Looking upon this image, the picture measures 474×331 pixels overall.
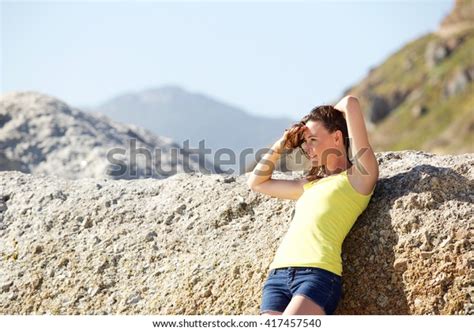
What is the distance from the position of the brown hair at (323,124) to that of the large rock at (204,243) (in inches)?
16.0

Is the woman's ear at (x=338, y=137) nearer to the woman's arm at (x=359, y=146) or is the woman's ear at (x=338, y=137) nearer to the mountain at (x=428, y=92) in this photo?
the woman's arm at (x=359, y=146)

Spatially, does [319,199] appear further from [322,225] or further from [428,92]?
[428,92]

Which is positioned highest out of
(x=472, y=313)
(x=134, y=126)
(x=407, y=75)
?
(x=472, y=313)

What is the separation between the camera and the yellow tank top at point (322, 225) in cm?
561

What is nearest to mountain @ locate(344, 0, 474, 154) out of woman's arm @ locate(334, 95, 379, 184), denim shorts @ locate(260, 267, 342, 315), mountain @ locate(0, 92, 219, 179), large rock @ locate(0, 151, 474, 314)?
mountain @ locate(0, 92, 219, 179)

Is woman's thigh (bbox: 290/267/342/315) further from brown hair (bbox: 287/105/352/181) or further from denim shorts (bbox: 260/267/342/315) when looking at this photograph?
brown hair (bbox: 287/105/352/181)

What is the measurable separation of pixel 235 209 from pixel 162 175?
4398 millimetres

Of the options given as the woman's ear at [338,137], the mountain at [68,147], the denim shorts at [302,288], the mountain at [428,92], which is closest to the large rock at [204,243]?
the denim shorts at [302,288]

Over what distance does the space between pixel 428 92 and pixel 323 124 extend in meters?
101

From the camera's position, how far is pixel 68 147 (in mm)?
11914

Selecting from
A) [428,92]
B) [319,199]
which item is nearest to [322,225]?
[319,199]
